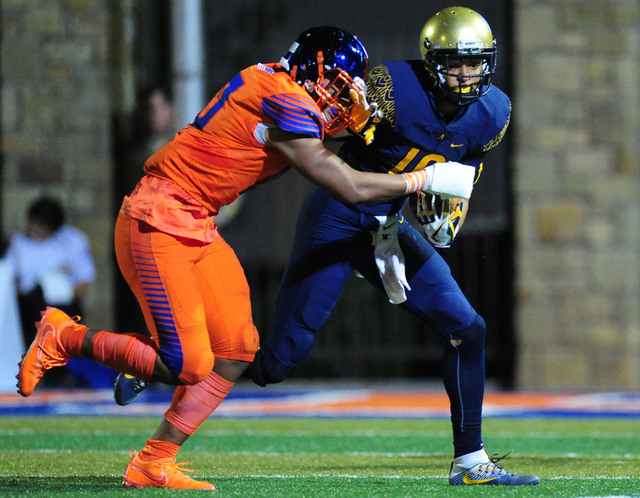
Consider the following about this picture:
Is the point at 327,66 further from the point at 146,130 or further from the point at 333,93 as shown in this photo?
the point at 146,130

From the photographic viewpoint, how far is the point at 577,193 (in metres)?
10.5

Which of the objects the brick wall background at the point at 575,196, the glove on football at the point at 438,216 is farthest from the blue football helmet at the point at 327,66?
the brick wall background at the point at 575,196

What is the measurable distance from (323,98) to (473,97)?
0.64m

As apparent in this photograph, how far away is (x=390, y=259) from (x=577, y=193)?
20.0 feet

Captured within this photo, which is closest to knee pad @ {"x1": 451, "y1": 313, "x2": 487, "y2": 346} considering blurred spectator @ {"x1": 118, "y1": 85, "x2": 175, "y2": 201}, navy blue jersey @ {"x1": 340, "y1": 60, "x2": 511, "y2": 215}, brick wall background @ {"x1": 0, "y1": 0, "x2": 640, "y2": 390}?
navy blue jersey @ {"x1": 340, "y1": 60, "x2": 511, "y2": 215}

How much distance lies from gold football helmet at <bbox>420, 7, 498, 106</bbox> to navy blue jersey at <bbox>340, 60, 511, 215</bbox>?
0.11 meters

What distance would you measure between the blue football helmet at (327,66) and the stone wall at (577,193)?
637 centimetres

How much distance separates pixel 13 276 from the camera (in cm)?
945

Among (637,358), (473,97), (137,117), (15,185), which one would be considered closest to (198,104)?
(137,117)

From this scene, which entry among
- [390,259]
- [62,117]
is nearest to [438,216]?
[390,259]

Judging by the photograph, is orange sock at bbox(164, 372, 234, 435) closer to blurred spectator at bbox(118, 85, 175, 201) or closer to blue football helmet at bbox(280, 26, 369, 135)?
blue football helmet at bbox(280, 26, 369, 135)

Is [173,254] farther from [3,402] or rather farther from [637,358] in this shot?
[637,358]

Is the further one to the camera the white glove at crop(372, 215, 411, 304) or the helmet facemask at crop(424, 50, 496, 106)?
the white glove at crop(372, 215, 411, 304)

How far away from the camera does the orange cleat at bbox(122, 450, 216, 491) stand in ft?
14.5
